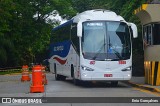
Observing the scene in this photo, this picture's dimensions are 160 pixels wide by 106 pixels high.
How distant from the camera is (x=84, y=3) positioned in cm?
7106

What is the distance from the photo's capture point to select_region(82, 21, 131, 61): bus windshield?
2300 centimetres

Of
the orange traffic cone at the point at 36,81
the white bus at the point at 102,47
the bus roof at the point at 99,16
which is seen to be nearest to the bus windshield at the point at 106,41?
the white bus at the point at 102,47

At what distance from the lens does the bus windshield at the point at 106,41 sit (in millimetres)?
23000

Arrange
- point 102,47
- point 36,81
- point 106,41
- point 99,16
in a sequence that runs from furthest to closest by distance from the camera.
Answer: point 99,16 < point 106,41 < point 102,47 < point 36,81

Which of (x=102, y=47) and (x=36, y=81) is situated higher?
(x=102, y=47)

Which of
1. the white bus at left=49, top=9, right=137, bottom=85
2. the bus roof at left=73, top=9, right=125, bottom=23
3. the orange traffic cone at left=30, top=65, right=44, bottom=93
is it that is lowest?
the orange traffic cone at left=30, top=65, right=44, bottom=93

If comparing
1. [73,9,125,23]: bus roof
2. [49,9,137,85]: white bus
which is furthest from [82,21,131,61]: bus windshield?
[73,9,125,23]: bus roof

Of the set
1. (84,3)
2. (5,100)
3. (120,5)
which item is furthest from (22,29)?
(5,100)

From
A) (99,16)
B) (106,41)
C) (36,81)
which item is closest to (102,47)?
(106,41)

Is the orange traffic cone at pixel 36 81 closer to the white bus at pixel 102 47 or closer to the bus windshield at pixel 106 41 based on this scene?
the white bus at pixel 102 47

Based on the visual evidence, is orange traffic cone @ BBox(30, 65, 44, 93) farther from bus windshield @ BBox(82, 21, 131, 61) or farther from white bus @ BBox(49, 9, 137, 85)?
bus windshield @ BBox(82, 21, 131, 61)

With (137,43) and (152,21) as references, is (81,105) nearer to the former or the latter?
(152,21)

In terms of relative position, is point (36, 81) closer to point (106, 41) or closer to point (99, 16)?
point (106, 41)

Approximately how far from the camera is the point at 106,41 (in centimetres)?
2319
